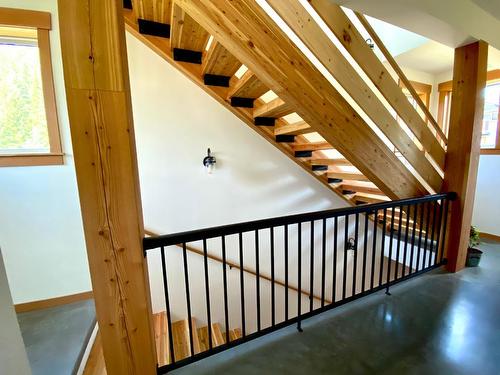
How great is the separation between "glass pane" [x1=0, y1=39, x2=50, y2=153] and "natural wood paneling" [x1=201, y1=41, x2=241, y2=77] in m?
1.35

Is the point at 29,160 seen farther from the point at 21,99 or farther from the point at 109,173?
the point at 109,173

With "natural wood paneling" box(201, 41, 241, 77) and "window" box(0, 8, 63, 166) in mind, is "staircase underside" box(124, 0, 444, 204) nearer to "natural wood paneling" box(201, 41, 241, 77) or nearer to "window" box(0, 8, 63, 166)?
"natural wood paneling" box(201, 41, 241, 77)

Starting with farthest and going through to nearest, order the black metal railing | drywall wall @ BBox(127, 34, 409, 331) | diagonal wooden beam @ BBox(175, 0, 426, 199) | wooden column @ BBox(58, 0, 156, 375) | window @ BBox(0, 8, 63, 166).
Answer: drywall wall @ BBox(127, 34, 409, 331) → the black metal railing → window @ BBox(0, 8, 63, 166) → diagonal wooden beam @ BBox(175, 0, 426, 199) → wooden column @ BBox(58, 0, 156, 375)

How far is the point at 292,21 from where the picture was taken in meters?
1.40

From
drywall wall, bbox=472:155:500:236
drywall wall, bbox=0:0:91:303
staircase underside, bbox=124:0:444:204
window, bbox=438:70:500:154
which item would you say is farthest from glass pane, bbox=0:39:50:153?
drywall wall, bbox=472:155:500:236

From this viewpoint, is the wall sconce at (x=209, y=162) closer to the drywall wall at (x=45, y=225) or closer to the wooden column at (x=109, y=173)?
the drywall wall at (x=45, y=225)

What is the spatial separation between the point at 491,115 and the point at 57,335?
5.58m

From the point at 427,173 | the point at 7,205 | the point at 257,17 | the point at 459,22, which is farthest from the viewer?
the point at 427,173

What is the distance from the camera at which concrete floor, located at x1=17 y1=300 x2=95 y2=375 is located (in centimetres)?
142

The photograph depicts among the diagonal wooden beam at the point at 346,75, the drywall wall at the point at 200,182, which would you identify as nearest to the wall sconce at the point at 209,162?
the drywall wall at the point at 200,182

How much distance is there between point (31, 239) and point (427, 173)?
3.59 metres

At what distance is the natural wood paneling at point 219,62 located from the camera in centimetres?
175

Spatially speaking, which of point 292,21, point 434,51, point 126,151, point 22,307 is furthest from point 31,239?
point 434,51

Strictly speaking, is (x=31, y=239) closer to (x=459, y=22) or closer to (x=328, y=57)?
(x=328, y=57)
